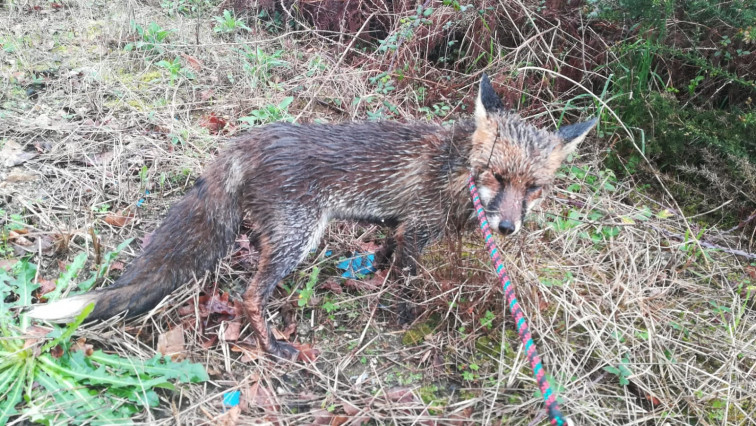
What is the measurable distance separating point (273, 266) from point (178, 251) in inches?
27.1

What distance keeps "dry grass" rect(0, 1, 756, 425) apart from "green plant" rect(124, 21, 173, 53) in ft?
1.31

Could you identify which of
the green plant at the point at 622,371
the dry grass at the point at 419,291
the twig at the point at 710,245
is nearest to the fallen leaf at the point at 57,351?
the dry grass at the point at 419,291

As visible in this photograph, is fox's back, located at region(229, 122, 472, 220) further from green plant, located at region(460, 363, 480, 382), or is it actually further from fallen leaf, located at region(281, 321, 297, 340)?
green plant, located at region(460, 363, 480, 382)

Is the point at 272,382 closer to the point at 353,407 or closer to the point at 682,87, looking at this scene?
the point at 353,407

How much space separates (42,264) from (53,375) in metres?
1.37

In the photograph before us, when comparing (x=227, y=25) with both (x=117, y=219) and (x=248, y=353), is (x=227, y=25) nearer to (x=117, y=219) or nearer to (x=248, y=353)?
(x=117, y=219)

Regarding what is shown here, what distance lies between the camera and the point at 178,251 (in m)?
3.49

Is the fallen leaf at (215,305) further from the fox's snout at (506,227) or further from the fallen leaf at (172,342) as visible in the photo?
the fox's snout at (506,227)

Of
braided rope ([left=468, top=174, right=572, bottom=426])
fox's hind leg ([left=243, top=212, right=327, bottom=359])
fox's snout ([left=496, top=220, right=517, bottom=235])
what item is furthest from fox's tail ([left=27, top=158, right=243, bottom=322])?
fox's snout ([left=496, top=220, right=517, bottom=235])

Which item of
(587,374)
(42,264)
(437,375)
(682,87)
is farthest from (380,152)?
(682,87)

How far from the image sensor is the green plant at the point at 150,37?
6.71m

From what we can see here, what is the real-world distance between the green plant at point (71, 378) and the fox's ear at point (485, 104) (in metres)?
2.70

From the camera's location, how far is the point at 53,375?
9.73ft

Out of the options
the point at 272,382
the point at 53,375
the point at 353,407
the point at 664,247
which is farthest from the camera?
the point at 664,247
